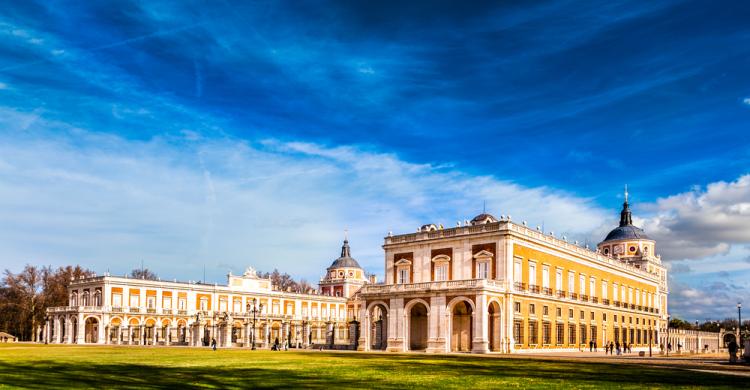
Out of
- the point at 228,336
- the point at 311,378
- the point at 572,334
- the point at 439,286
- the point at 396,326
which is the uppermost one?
the point at 439,286

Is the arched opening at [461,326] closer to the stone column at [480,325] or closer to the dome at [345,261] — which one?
the stone column at [480,325]

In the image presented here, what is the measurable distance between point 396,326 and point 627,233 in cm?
5328

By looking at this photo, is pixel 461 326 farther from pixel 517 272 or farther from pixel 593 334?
pixel 593 334

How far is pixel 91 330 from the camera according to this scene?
3627 inches

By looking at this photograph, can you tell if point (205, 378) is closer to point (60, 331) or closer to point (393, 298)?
point (393, 298)

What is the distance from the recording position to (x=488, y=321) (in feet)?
Answer: 180

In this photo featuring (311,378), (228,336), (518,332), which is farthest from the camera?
(228,336)

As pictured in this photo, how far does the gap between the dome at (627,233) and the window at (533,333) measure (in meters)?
45.4

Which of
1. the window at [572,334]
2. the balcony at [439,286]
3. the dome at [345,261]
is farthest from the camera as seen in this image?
the dome at [345,261]

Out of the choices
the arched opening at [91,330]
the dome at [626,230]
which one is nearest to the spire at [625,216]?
the dome at [626,230]

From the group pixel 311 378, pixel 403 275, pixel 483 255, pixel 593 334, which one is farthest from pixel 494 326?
pixel 311 378

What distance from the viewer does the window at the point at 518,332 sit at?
55.2 metres

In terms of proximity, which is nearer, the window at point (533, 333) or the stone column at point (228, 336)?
the window at point (533, 333)

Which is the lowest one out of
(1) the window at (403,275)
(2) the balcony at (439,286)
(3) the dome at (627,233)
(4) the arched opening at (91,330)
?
(4) the arched opening at (91,330)
